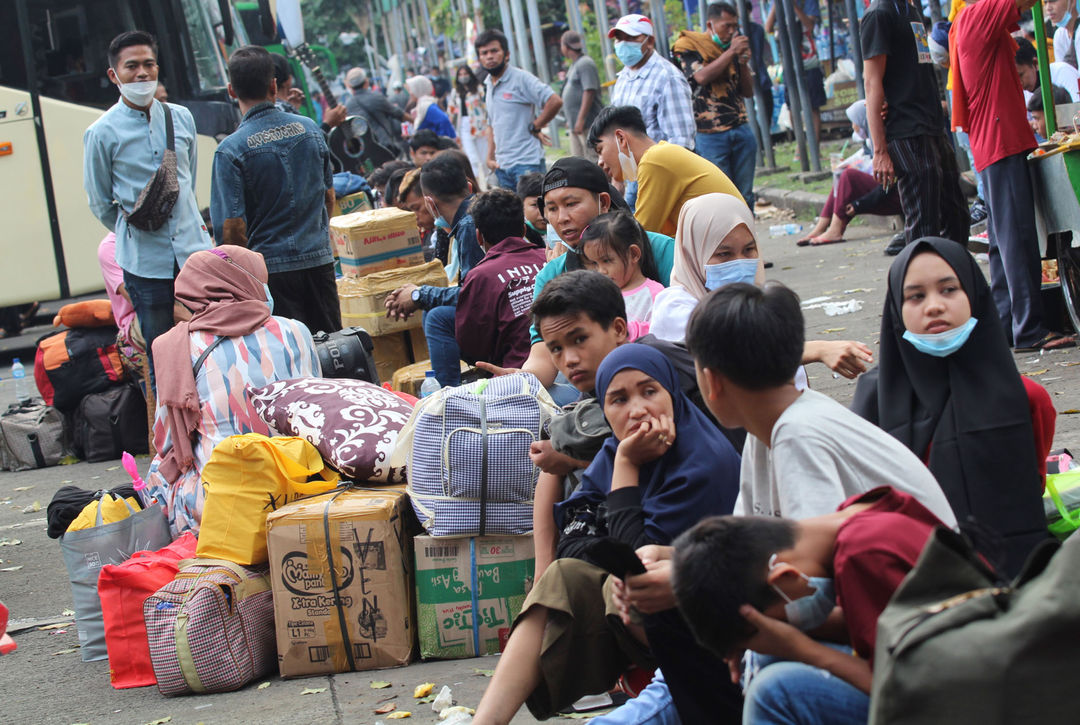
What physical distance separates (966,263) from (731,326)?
0.99m

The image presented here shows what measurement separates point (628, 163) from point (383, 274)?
1.95m

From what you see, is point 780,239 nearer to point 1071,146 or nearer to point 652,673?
point 1071,146

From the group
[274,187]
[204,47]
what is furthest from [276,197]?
[204,47]

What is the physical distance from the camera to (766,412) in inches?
94.6

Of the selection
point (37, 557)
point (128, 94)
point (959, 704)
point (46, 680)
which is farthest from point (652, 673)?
point (128, 94)

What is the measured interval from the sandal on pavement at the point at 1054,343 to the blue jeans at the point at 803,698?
445 cm

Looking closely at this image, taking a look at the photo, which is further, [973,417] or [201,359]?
[201,359]

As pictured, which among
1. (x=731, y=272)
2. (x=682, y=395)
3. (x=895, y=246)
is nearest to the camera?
(x=682, y=395)

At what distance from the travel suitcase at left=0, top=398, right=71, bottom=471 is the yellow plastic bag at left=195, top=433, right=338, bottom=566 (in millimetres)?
4217

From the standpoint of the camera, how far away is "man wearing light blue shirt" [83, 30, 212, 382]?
6449mm

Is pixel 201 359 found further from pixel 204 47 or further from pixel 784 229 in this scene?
pixel 784 229

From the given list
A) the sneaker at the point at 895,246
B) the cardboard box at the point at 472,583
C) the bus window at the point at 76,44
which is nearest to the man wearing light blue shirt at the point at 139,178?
the cardboard box at the point at 472,583

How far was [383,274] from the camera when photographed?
283 inches

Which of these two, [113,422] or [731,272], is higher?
[731,272]
